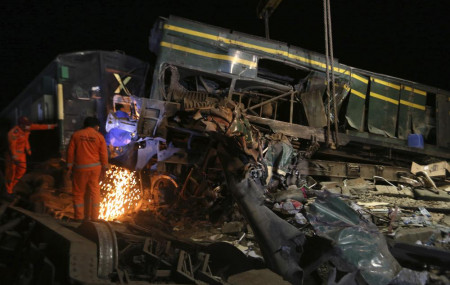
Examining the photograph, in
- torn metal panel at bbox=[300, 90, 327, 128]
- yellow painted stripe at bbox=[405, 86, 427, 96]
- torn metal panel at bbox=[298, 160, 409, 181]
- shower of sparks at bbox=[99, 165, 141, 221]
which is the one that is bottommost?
shower of sparks at bbox=[99, 165, 141, 221]

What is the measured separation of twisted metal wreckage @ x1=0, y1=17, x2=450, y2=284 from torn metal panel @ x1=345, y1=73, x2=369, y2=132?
1.4 inches

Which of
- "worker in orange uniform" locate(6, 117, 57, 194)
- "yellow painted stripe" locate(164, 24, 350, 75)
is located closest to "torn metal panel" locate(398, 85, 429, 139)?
"yellow painted stripe" locate(164, 24, 350, 75)

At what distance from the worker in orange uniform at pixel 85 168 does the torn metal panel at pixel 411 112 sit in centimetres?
721

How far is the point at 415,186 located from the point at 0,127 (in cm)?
832

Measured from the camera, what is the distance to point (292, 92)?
22.2 feet

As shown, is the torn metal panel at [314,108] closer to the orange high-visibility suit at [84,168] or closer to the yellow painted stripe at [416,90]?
the yellow painted stripe at [416,90]

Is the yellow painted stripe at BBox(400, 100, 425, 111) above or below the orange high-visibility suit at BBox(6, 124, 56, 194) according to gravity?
above

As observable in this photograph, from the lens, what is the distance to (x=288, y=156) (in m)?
Answer: 6.13

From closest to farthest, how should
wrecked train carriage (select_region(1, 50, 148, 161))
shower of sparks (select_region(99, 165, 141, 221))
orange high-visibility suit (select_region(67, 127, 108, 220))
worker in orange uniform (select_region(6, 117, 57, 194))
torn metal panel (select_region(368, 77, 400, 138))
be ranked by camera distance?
orange high-visibility suit (select_region(67, 127, 108, 220)) < shower of sparks (select_region(99, 165, 141, 221)) < worker in orange uniform (select_region(6, 117, 57, 194)) < wrecked train carriage (select_region(1, 50, 148, 161)) < torn metal panel (select_region(368, 77, 400, 138))

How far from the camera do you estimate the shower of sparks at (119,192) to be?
5.73 metres

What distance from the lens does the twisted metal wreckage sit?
268 cm

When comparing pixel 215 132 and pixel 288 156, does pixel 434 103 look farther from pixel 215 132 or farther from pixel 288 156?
pixel 215 132

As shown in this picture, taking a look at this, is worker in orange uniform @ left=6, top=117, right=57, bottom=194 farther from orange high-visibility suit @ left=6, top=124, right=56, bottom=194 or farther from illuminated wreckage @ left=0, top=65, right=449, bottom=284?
illuminated wreckage @ left=0, top=65, right=449, bottom=284

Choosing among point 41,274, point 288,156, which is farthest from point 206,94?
point 41,274
